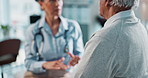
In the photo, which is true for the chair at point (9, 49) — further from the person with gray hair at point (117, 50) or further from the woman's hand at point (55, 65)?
the person with gray hair at point (117, 50)

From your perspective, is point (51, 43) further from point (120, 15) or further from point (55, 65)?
point (120, 15)

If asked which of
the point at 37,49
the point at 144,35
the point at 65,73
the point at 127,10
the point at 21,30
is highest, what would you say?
the point at 127,10

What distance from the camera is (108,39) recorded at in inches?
45.8

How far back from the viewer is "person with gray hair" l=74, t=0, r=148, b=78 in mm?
1169

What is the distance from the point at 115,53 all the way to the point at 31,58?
1.03 metres

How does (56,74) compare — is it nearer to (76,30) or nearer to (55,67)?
(55,67)

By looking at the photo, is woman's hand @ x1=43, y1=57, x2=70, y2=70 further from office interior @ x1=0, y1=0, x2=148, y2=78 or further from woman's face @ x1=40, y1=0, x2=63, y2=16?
office interior @ x1=0, y1=0, x2=148, y2=78

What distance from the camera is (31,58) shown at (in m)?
2.05

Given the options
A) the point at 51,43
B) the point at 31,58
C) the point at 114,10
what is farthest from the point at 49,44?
the point at 114,10

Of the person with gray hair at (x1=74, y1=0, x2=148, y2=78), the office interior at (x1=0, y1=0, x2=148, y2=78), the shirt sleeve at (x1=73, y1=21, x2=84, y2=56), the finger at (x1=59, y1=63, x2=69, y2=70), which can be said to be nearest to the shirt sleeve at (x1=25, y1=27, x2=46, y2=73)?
the finger at (x1=59, y1=63, x2=69, y2=70)

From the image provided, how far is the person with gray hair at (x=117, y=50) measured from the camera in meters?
1.17

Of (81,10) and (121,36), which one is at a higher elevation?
(121,36)

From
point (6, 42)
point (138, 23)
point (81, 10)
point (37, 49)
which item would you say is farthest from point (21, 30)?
point (138, 23)

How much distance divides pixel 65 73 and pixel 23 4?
427cm
